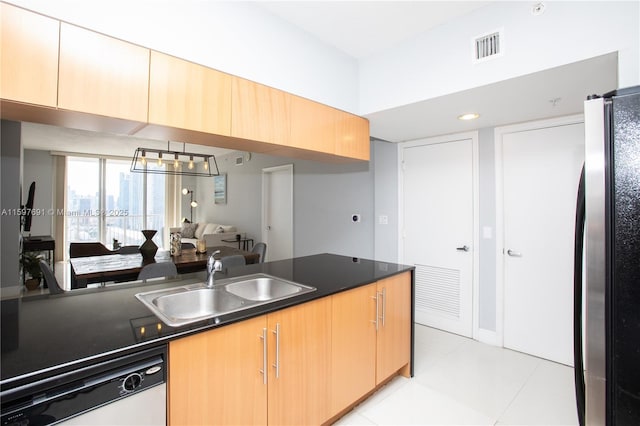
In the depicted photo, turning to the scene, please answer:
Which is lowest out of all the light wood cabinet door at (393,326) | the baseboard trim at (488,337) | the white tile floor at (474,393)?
the white tile floor at (474,393)

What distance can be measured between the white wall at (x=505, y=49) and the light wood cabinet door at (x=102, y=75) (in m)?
1.75

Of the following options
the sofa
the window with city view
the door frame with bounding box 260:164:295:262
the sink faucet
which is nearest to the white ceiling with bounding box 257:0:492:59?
the sink faucet

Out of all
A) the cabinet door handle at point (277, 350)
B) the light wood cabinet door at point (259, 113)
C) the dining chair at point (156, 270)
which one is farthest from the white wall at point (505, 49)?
the dining chair at point (156, 270)

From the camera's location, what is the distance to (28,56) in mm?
1226

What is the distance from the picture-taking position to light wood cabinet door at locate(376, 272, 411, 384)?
2111 millimetres

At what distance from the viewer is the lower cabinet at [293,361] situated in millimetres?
1179

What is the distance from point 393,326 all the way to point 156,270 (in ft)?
6.59

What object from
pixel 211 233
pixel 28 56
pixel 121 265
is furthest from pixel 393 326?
pixel 211 233

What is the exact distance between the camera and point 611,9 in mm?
1522

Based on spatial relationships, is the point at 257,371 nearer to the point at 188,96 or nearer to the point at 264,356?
the point at 264,356

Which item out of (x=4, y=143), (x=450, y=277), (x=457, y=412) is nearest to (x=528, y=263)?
(x=450, y=277)

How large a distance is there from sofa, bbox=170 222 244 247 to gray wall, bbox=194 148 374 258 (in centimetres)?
33

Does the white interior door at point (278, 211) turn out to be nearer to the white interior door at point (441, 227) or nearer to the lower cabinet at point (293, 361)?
the white interior door at point (441, 227)

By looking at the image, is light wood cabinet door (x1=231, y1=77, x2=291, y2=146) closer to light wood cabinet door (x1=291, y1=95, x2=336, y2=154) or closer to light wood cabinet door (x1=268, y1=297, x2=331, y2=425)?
light wood cabinet door (x1=291, y1=95, x2=336, y2=154)
